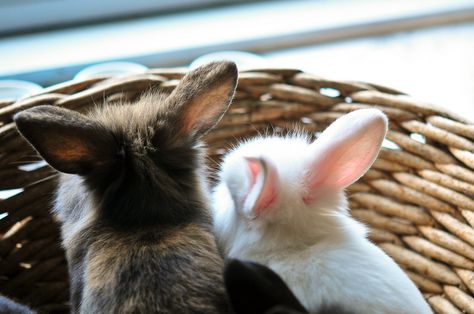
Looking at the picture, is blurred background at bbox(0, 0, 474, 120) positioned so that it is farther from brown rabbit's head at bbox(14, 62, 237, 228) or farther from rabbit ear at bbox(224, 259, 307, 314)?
rabbit ear at bbox(224, 259, 307, 314)

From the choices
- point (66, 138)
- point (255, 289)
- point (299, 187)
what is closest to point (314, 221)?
point (299, 187)

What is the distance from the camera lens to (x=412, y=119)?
154 centimetres

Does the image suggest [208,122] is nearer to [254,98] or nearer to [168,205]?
[168,205]

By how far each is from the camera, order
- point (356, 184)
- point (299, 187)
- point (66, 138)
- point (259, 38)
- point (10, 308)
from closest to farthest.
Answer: point (66, 138) → point (299, 187) → point (10, 308) → point (356, 184) → point (259, 38)

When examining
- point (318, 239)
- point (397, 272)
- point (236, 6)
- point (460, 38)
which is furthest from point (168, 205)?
point (460, 38)

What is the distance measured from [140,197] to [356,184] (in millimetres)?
747

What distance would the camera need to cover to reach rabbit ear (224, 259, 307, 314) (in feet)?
3.00

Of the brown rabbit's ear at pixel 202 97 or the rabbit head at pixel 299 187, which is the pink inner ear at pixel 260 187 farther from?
the brown rabbit's ear at pixel 202 97

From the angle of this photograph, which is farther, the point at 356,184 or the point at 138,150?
the point at 356,184

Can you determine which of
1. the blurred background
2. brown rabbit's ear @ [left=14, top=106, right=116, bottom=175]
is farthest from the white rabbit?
the blurred background

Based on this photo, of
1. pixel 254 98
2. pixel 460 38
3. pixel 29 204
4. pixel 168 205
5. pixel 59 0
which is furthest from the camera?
pixel 460 38

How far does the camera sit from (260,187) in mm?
1028

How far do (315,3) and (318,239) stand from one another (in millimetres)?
1759

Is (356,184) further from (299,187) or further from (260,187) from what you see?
(260,187)
